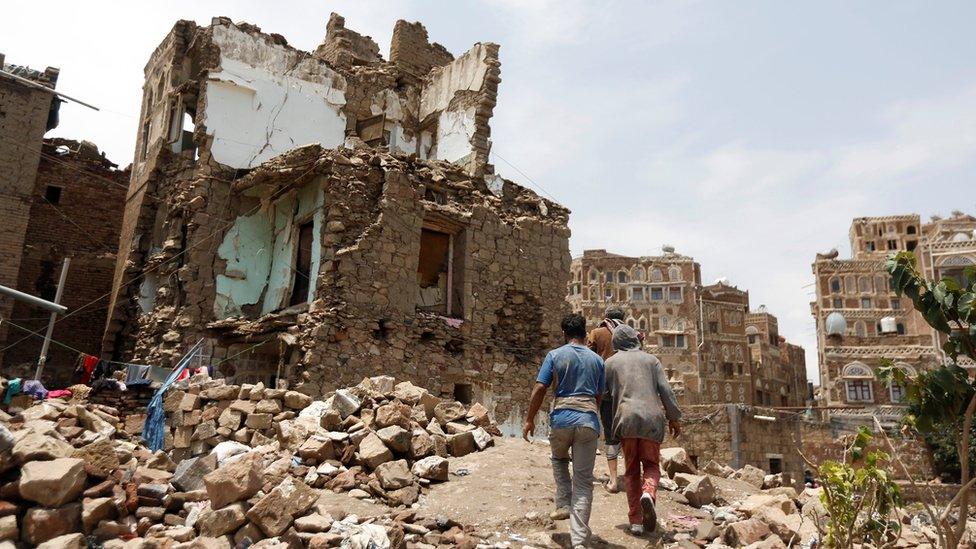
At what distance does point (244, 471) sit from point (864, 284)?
183 ft

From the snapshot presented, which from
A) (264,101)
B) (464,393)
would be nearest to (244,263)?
(264,101)

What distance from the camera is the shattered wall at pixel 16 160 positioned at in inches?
704

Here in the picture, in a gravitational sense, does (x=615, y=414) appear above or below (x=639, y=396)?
below

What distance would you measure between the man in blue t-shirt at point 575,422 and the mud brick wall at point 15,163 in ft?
54.6

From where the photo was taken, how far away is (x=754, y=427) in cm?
2594

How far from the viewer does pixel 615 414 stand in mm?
6219

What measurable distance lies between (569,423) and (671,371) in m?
50.5

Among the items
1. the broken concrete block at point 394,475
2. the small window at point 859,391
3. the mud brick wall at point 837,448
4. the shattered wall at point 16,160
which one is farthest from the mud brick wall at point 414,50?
the small window at point 859,391

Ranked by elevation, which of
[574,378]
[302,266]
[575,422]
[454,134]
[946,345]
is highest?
[454,134]

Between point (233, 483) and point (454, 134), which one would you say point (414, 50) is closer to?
point (454, 134)

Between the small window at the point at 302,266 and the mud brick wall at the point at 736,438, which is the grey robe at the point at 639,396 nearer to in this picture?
the small window at the point at 302,266

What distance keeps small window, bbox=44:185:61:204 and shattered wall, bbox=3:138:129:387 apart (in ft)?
0.09

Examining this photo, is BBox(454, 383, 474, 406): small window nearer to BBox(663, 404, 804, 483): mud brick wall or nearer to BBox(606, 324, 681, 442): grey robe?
BBox(606, 324, 681, 442): grey robe

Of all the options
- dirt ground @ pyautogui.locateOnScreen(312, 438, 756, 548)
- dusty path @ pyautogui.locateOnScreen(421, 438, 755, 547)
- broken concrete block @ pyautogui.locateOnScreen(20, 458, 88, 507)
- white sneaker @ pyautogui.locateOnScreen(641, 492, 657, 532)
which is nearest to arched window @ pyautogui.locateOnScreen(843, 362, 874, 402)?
dusty path @ pyautogui.locateOnScreen(421, 438, 755, 547)
